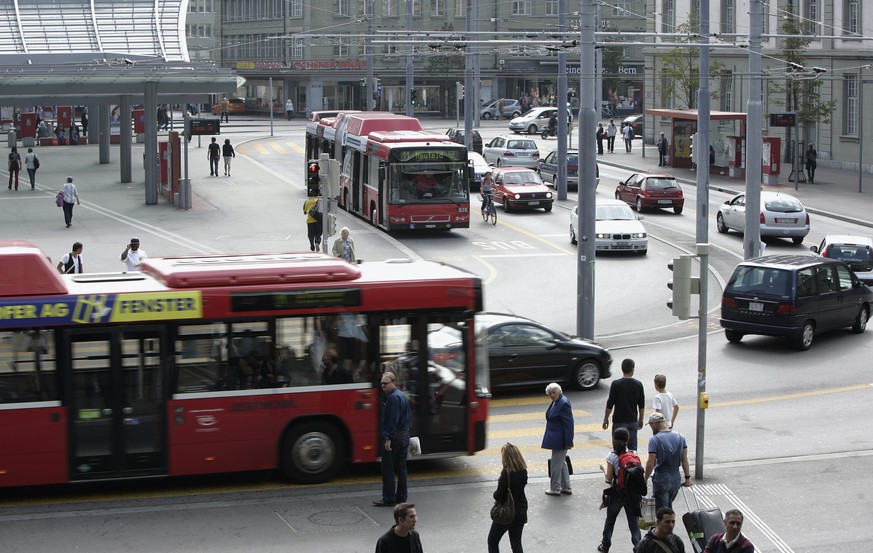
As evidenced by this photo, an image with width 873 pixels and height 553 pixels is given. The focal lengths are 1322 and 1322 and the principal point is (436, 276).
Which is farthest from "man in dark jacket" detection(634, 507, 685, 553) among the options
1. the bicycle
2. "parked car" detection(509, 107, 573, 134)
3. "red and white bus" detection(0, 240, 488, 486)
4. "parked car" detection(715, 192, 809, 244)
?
"parked car" detection(509, 107, 573, 134)

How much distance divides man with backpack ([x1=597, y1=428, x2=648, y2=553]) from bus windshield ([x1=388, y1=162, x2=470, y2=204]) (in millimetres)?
24578

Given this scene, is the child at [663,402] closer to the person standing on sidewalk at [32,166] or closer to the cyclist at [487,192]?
the cyclist at [487,192]

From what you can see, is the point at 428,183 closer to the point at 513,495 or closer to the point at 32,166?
the point at 32,166

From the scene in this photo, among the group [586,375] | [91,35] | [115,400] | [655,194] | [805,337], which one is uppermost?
[91,35]

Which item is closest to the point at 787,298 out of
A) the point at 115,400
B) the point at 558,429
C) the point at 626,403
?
the point at 626,403

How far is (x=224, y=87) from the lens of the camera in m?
43.3

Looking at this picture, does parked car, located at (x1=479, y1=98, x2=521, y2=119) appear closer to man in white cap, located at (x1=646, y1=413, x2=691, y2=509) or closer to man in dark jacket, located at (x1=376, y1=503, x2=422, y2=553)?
man in white cap, located at (x1=646, y1=413, x2=691, y2=509)

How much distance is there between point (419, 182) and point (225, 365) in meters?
22.8

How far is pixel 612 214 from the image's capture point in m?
36.6

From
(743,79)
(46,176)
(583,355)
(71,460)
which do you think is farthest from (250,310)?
(743,79)

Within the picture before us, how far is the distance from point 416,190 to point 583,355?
1730 cm

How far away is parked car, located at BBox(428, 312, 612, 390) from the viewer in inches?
788

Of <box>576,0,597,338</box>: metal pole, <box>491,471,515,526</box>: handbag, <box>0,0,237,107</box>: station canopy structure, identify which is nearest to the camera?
<box>491,471,515,526</box>: handbag

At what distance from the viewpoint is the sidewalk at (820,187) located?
1759 inches
